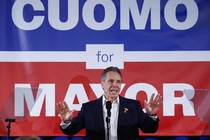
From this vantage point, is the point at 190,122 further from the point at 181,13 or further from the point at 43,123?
the point at 43,123

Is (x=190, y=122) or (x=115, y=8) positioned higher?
(x=115, y=8)

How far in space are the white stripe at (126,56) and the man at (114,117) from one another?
76 cm

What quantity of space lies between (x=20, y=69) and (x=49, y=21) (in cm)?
53

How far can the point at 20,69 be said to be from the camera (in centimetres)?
433

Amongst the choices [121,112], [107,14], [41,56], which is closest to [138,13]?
[107,14]

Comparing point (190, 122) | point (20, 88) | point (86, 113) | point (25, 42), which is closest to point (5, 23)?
point (25, 42)

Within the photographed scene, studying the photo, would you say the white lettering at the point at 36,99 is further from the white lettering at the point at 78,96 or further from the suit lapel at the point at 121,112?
the suit lapel at the point at 121,112

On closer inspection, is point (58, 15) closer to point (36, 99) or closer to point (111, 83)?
point (36, 99)

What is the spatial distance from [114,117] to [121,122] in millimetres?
82

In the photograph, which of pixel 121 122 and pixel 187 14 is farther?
pixel 187 14

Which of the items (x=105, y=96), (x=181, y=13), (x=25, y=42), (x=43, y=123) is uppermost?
(x=181, y=13)

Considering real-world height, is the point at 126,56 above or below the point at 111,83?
above

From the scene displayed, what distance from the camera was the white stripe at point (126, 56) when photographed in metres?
4.32

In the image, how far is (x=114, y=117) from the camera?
11.7ft
